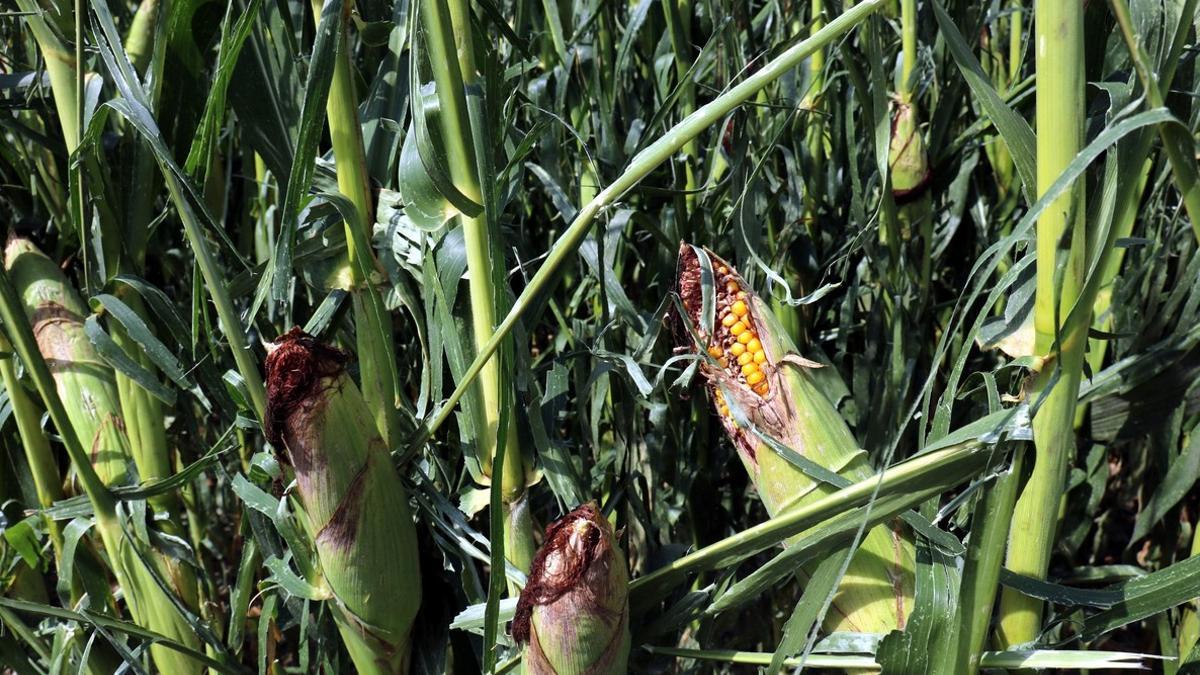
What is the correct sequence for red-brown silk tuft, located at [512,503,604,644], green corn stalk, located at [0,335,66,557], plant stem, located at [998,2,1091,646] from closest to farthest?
plant stem, located at [998,2,1091,646] → red-brown silk tuft, located at [512,503,604,644] → green corn stalk, located at [0,335,66,557]

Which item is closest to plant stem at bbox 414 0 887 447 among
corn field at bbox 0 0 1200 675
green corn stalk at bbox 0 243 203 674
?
corn field at bbox 0 0 1200 675

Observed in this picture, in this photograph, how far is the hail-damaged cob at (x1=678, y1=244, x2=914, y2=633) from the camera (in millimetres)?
707

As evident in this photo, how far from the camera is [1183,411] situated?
112 centimetres

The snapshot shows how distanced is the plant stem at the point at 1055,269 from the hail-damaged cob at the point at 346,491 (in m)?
0.45

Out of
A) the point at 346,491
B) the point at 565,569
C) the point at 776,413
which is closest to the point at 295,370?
the point at 346,491

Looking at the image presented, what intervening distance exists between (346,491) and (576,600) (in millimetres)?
189

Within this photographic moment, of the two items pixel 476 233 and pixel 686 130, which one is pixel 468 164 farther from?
pixel 686 130

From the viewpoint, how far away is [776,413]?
2.33 feet

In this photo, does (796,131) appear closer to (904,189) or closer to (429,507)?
(904,189)

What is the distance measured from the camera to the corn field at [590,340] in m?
0.64

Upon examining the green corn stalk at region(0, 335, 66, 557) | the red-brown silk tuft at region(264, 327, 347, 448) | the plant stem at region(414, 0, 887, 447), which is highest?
the plant stem at region(414, 0, 887, 447)

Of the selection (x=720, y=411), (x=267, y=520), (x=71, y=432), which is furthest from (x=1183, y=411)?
(x=71, y=432)

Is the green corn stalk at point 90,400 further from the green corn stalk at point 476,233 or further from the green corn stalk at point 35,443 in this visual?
the green corn stalk at point 476,233

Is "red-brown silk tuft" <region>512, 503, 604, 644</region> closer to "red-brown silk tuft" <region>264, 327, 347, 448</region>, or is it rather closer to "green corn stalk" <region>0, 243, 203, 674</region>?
"red-brown silk tuft" <region>264, 327, 347, 448</region>
